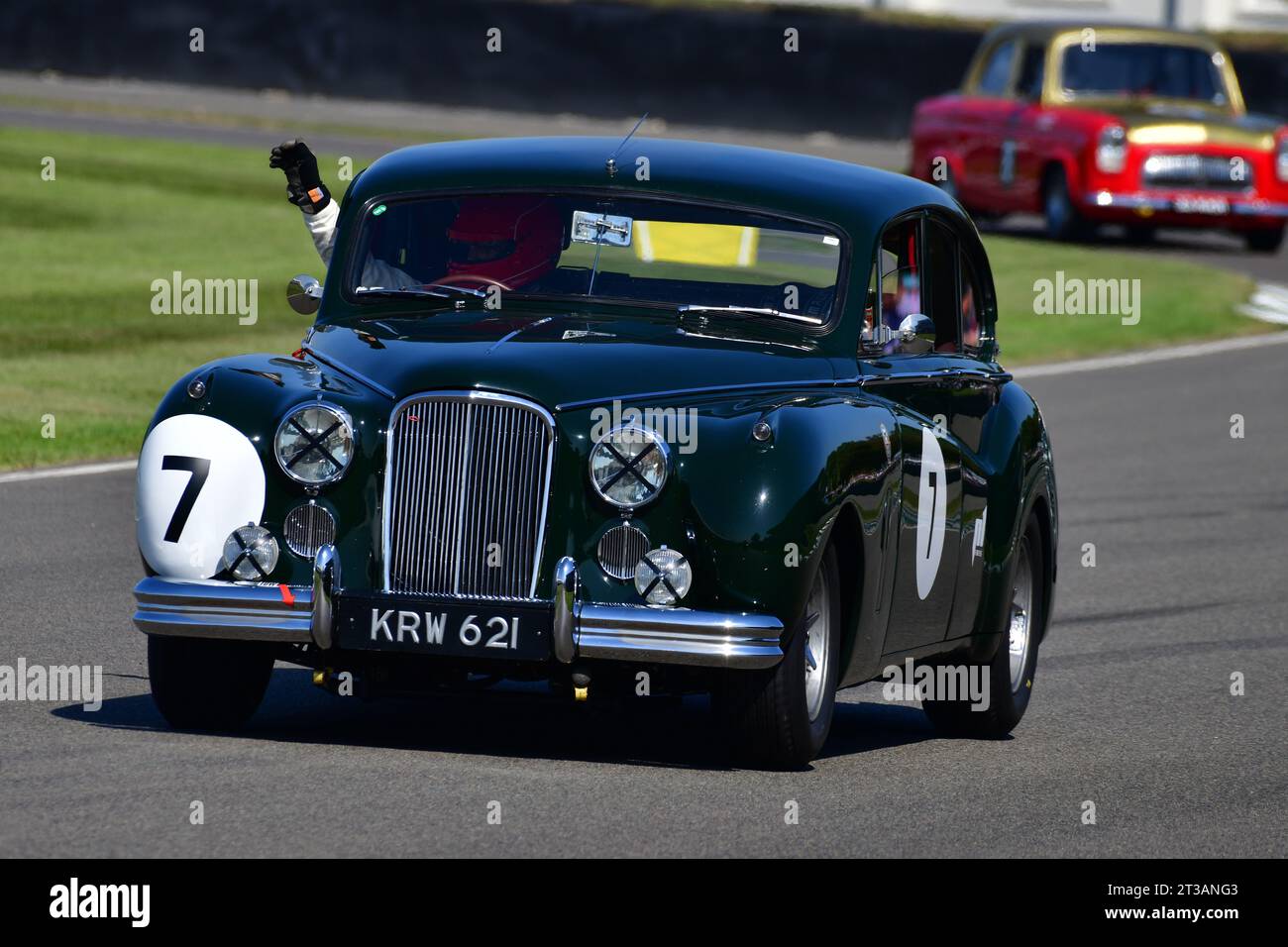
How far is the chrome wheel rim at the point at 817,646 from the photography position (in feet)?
23.9

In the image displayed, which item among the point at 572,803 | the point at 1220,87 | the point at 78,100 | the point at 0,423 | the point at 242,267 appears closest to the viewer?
the point at 572,803

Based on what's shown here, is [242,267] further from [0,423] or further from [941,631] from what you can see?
[941,631]

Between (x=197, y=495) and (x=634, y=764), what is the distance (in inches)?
→ 53.3

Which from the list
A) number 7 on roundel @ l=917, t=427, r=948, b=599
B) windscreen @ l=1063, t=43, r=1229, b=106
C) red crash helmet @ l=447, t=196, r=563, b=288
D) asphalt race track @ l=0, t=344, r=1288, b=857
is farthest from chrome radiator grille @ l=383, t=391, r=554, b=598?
windscreen @ l=1063, t=43, r=1229, b=106

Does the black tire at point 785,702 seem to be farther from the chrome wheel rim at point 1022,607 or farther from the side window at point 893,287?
the chrome wheel rim at point 1022,607

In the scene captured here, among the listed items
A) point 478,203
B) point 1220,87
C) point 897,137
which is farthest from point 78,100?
point 478,203

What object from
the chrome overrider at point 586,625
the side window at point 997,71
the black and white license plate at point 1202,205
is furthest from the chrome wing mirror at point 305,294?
the side window at point 997,71

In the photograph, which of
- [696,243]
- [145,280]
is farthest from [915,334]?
[145,280]

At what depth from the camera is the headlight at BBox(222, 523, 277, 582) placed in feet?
23.7

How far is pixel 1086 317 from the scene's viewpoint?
76.9ft

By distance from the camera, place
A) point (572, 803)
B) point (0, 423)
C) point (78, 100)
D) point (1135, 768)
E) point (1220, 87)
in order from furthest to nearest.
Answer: point (78, 100)
point (1220, 87)
point (0, 423)
point (1135, 768)
point (572, 803)

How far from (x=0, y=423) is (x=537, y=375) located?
8.35 meters

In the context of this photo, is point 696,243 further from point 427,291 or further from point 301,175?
point 301,175

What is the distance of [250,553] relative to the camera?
23.7 ft
